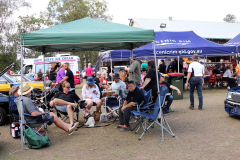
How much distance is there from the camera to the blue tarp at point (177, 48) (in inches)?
509

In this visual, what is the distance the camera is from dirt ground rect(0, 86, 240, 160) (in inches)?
168

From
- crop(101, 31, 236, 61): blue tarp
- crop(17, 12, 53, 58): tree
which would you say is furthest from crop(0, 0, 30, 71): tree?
crop(101, 31, 236, 61): blue tarp

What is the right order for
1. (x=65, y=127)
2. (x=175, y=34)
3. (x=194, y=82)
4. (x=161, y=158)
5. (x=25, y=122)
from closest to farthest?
(x=161, y=158), (x=25, y=122), (x=65, y=127), (x=194, y=82), (x=175, y=34)

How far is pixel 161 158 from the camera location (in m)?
4.05

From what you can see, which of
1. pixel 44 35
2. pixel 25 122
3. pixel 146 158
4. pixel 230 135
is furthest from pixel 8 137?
pixel 230 135

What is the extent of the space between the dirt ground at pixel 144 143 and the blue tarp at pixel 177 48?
6756 millimetres

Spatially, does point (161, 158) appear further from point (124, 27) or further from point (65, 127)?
point (124, 27)

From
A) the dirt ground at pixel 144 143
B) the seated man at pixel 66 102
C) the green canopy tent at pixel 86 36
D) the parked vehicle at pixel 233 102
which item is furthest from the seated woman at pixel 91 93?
the parked vehicle at pixel 233 102

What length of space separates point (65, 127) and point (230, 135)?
382 cm

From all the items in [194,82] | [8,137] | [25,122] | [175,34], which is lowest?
[8,137]

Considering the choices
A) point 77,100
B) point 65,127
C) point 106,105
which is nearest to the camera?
point 65,127

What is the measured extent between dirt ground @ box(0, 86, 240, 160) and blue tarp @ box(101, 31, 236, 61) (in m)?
6.76

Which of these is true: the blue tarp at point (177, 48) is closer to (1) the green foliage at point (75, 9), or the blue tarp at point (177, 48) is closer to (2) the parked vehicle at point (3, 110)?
(2) the parked vehicle at point (3, 110)

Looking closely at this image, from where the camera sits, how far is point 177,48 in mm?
13141
